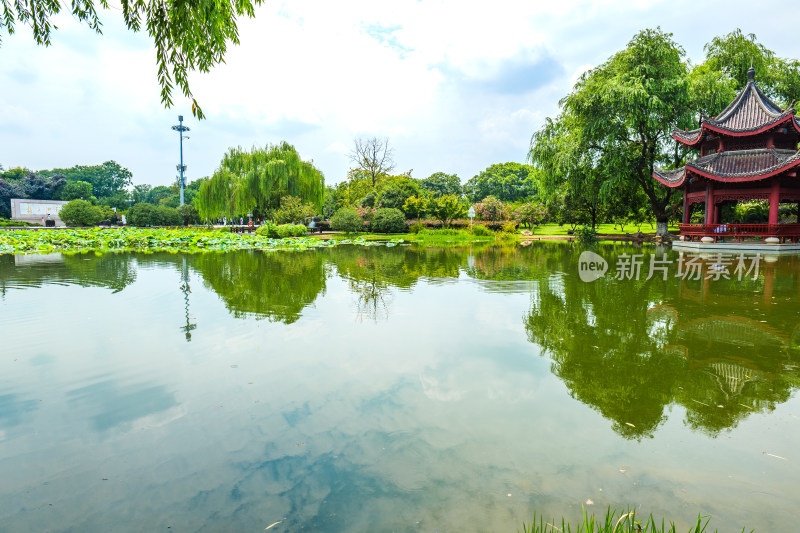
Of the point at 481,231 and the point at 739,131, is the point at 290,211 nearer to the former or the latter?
the point at 481,231

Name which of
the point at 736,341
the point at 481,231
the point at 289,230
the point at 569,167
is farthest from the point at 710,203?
the point at 289,230

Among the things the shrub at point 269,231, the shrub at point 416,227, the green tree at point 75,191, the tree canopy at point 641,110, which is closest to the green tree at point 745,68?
the tree canopy at point 641,110

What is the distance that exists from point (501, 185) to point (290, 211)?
39.2 metres

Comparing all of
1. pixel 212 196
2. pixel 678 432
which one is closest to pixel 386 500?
pixel 678 432

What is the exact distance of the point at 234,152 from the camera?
30016 millimetres

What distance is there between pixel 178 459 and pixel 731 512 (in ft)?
9.68

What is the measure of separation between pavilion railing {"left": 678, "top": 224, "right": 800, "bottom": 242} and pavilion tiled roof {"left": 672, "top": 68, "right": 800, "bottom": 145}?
146 inches

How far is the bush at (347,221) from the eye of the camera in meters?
29.7

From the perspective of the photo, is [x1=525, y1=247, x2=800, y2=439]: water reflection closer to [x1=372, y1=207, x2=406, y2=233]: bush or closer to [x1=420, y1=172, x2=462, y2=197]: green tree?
[x1=372, y1=207, x2=406, y2=233]: bush

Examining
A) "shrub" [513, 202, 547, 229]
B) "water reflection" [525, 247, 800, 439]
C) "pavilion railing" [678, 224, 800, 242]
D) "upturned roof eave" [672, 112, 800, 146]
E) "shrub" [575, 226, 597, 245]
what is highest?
"upturned roof eave" [672, 112, 800, 146]

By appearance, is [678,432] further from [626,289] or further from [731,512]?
[626,289]

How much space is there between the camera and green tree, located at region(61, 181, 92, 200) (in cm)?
5866

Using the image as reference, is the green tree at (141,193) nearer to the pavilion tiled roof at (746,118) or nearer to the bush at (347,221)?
the bush at (347,221)

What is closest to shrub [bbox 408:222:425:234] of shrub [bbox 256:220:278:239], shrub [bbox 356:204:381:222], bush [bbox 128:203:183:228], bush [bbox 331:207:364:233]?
shrub [bbox 356:204:381:222]
